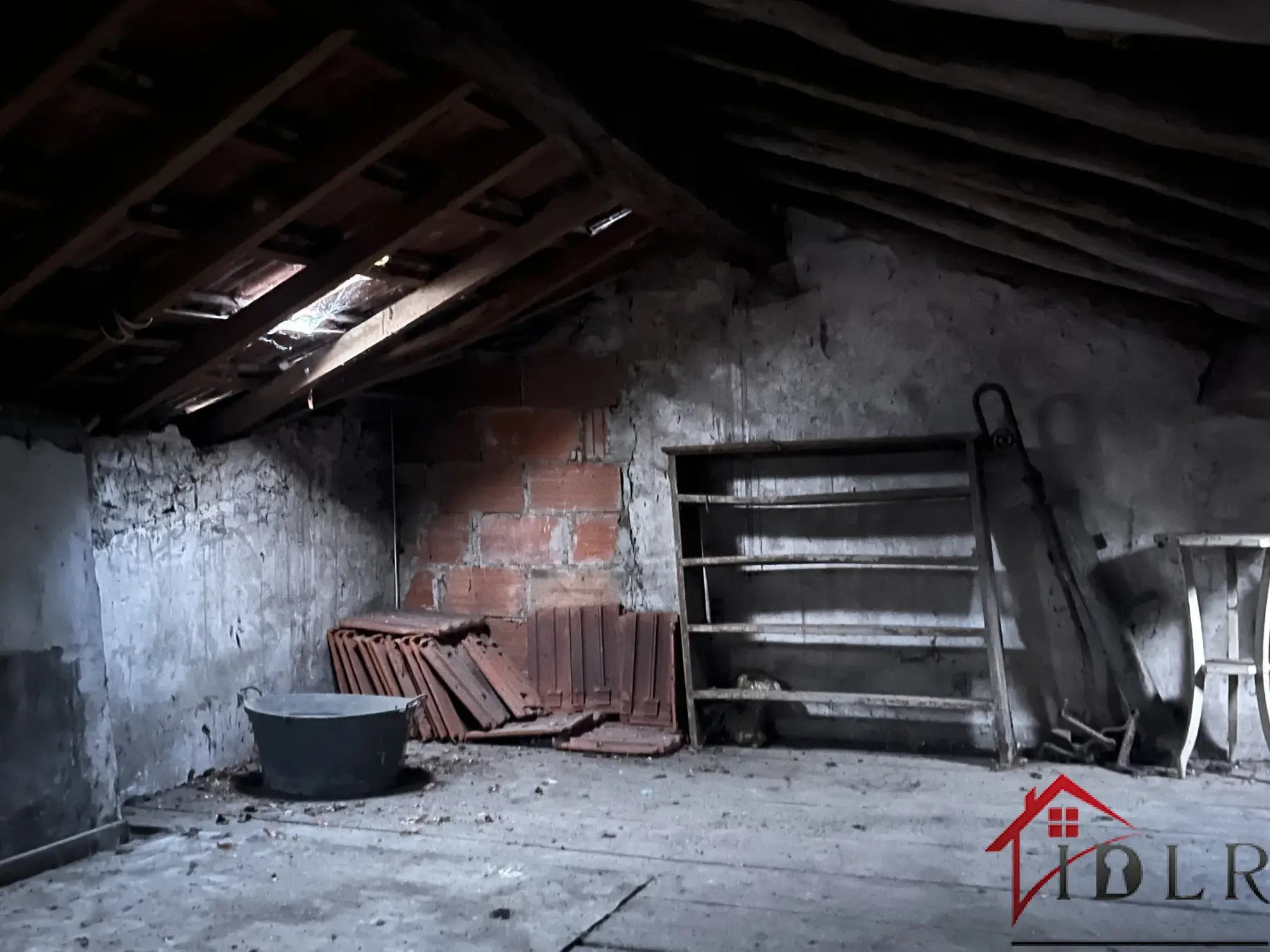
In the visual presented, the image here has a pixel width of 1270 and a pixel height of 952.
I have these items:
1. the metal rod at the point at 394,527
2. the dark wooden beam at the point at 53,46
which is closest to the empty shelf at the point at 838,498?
the metal rod at the point at 394,527

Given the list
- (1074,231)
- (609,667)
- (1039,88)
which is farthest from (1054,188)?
(609,667)

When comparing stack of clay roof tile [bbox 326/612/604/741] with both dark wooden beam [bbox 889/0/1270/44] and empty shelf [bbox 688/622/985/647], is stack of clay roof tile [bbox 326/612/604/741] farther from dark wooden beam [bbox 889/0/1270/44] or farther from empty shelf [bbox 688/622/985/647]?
dark wooden beam [bbox 889/0/1270/44]

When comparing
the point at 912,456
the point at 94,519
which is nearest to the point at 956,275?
the point at 912,456

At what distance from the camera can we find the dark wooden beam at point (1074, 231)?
11.2 feet

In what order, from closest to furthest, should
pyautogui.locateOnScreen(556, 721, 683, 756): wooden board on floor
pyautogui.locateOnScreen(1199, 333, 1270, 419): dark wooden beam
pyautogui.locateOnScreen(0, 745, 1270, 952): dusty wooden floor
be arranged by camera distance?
pyautogui.locateOnScreen(0, 745, 1270, 952): dusty wooden floor < pyautogui.locateOnScreen(1199, 333, 1270, 419): dark wooden beam < pyautogui.locateOnScreen(556, 721, 683, 756): wooden board on floor

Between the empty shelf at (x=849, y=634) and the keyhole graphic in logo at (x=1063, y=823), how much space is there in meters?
0.93

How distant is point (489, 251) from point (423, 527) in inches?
87.3

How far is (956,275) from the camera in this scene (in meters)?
4.99

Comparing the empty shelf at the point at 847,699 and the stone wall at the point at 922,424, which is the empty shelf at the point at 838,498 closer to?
the stone wall at the point at 922,424

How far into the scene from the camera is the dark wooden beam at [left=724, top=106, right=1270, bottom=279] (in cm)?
315

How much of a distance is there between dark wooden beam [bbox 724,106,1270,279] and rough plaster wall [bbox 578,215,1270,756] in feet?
4.52

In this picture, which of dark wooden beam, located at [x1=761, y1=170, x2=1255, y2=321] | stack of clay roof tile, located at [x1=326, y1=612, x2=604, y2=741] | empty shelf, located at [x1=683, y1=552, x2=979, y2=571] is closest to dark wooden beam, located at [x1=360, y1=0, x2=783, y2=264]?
dark wooden beam, located at [x1=761, y1=170, x2=1255, y2=321]

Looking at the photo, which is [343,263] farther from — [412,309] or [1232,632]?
[1232,632]

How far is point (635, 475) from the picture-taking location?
560cm
